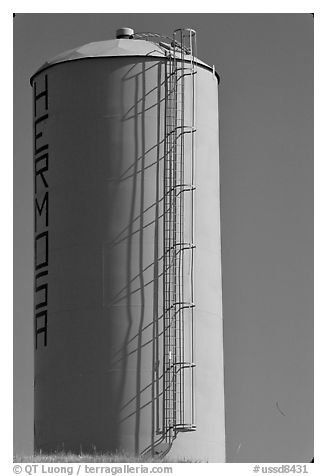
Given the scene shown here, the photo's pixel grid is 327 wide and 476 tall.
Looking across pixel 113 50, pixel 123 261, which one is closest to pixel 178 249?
pixel 123 261

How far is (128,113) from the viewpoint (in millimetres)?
52375

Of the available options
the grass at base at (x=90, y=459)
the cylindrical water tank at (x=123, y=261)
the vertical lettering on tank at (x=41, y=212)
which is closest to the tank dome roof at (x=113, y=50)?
the cylindrical water tank at (x=123, y=261)

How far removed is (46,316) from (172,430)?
417 centimetres

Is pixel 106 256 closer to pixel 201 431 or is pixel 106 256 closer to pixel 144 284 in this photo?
pixel 144 284

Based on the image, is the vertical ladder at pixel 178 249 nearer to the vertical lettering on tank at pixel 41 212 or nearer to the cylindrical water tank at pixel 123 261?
the cylindrical water tank at pixel 123 261

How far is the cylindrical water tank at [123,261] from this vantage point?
5119cm

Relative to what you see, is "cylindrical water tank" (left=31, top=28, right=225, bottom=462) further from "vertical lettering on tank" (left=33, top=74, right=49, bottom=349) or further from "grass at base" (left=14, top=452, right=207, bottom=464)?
"grass at base" (left=14, top=452, right=207, bottom=464)

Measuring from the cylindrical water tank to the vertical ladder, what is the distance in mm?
39

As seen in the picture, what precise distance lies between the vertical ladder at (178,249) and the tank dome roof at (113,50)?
1.31 ft

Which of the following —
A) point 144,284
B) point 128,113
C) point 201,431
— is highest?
point 128,113

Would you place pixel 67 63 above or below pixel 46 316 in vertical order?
above

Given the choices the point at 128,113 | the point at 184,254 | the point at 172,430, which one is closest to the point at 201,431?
the point at 172,430

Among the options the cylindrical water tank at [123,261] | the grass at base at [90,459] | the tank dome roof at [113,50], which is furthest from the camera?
the tank dome roof at [113,50]

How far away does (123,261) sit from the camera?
51656 mm
